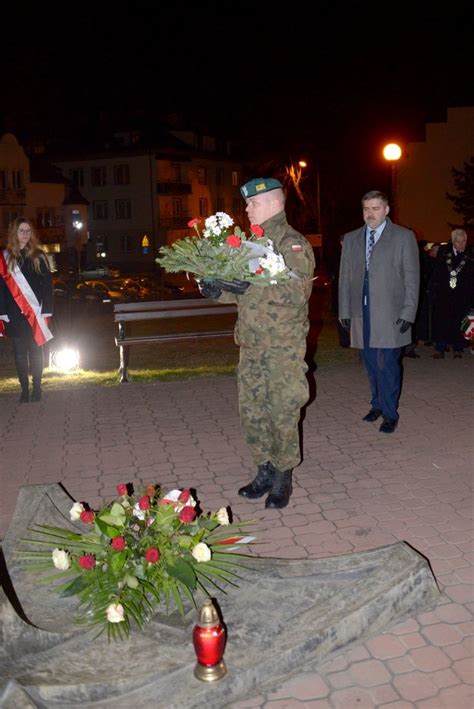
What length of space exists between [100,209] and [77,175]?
4.09 meters

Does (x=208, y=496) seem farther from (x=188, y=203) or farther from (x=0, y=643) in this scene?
(x=188, y=203)

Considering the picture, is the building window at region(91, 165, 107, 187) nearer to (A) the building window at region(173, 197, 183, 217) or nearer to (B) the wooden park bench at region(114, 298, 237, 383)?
(A) the building window at region(173, 197, 183, 217)

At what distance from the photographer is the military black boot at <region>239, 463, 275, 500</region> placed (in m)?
5.50

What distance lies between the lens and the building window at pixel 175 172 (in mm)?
72062

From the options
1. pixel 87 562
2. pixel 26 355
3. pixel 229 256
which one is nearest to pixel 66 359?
pixel 26 355

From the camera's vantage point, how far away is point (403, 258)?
6844 millimetres

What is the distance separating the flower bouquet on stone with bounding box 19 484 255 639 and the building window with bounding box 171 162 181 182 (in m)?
70.7

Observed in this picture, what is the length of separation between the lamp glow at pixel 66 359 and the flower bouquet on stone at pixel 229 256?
6.30 m

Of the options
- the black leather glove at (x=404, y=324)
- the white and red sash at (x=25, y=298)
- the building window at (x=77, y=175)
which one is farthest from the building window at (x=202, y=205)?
the black leather glove at (x=404, y=324)

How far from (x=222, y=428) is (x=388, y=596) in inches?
159

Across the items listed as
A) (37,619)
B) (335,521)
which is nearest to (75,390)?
(335,521)

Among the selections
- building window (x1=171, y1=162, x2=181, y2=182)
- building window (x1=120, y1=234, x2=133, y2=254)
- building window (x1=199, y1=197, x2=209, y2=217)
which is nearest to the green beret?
building window (x1=120, y1=234, x2=133, y2=254)

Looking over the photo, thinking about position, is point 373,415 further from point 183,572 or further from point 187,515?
point 183,572

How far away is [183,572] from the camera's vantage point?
3641 mm
